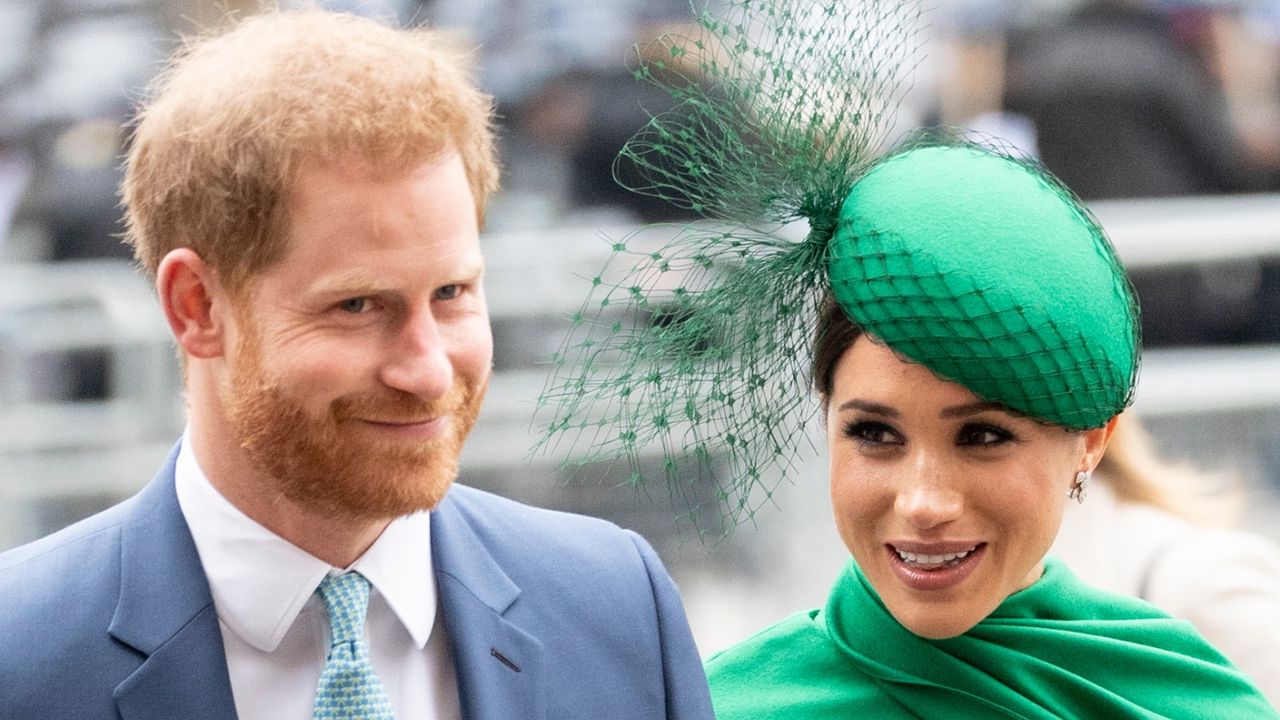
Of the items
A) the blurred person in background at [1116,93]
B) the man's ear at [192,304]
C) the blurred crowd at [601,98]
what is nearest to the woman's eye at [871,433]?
the man's ear at [192,304]

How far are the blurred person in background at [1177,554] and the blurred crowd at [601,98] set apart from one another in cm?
245

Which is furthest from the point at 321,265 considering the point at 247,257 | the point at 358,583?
the point at 358,583

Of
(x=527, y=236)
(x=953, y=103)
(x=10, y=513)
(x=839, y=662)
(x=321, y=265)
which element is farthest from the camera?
(x=953, y=103)

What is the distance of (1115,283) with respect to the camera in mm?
3252

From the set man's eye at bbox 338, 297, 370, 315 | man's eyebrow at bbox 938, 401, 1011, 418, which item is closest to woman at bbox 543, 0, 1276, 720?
man's eyebrow at bbox 938, 401, 1011, 418

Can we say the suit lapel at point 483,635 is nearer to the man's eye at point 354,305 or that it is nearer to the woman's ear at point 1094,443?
the man's eye at point 354,305

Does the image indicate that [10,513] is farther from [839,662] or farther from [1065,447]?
[1065,447]

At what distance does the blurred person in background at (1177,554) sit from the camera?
4.18 metres

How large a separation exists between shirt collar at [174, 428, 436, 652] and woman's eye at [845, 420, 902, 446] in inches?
29.9

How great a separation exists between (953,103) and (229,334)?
5.26 meters

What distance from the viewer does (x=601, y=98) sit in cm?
750

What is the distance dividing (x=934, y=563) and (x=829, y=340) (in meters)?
0.41

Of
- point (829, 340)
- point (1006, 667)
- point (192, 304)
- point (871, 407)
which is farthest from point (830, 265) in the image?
point (192, 304)

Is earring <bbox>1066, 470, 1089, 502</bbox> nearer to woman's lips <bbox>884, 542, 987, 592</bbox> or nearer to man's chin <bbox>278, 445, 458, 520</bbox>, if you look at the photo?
woman's lips <bbox>884, 542, 987, 592</bbox>
